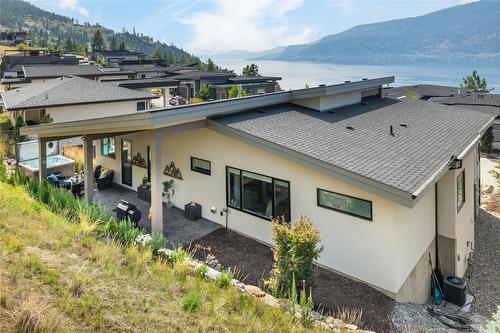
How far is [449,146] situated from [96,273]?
9916 millimetres

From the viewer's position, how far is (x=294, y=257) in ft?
23.2

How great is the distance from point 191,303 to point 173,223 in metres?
6.49

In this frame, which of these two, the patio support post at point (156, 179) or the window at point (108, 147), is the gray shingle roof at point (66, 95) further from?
the patio support post at point (156, 179)

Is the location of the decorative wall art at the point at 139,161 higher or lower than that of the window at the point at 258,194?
higher

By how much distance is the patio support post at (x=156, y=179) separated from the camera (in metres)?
9.22

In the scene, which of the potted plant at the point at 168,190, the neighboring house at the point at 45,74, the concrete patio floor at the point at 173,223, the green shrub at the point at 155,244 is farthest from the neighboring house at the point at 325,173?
the neighboring house at the point at 45,74

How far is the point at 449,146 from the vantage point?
1087 cm

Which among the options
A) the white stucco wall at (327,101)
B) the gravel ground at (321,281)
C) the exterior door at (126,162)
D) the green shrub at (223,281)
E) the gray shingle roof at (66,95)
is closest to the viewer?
the green shrub at (223,281)

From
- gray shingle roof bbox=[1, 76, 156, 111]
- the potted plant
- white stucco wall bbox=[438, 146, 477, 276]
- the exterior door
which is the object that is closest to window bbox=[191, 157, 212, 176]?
the potted plant

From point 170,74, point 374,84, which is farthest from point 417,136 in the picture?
point 170,74

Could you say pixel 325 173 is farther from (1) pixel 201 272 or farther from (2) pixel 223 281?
(1) pixel 201 272

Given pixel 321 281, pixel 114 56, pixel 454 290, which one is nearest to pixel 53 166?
pixel 321 281

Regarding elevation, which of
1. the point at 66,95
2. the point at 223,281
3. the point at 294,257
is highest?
the point at 66,95

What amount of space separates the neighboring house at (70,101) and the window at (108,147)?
10.4 metres
